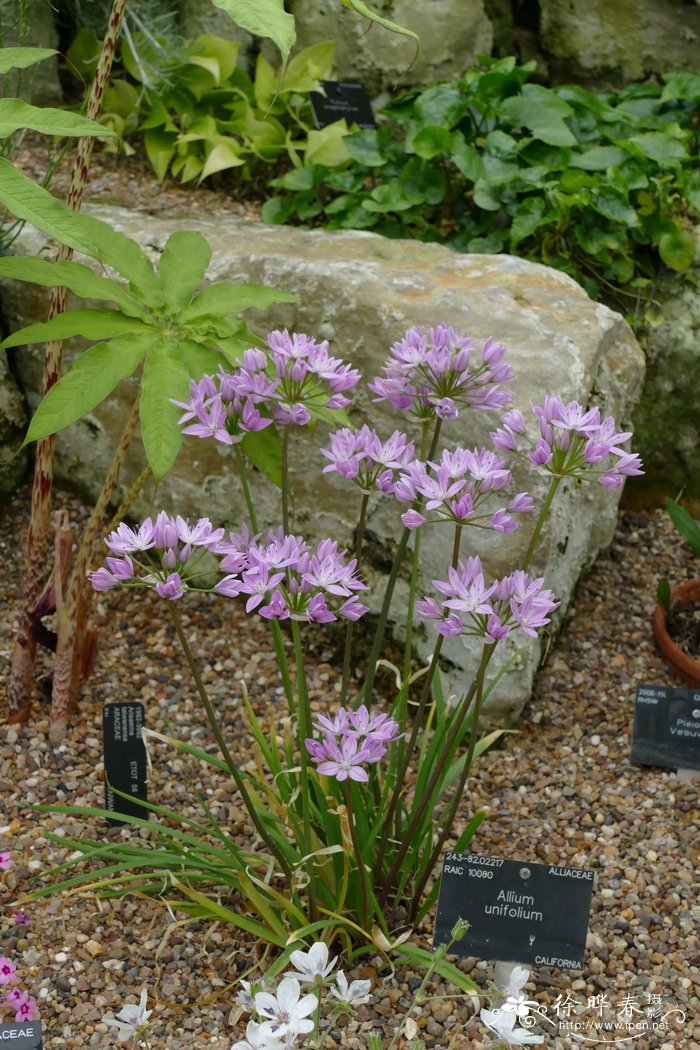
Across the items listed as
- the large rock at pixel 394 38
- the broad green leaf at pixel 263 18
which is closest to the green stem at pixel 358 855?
the broad green leaf at pixel 263 18

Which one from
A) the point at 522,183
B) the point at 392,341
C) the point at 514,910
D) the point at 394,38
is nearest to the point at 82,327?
the point at 392,341

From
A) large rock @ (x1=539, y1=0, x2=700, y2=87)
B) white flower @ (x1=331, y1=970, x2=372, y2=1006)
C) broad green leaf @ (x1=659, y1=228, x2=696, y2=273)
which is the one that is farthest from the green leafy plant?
white flower @ (x1=331, y1=970, x2=372, y2=1006)

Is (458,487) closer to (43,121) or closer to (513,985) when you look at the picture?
(513,985)

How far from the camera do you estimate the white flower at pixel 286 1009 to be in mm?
1348

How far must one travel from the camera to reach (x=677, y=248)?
3.22 m

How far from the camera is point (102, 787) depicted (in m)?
2.29

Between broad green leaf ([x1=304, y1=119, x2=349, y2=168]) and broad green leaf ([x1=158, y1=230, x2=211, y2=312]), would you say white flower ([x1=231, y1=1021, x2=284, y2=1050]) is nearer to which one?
broad green leaf ([x1=158, y1=230, x2=211, y2=312])

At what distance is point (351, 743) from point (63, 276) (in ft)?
2.97

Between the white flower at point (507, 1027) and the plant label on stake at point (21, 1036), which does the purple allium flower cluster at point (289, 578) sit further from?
the plant label on stake at point (21, 1036)

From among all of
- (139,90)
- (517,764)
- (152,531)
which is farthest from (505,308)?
(139,90)

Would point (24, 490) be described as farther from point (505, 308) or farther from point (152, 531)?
point (152, 531)

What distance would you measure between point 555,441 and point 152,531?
0.53 meters

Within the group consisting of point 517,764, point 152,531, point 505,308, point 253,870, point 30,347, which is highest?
point 152,531

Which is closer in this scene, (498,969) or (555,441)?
(555,441)
